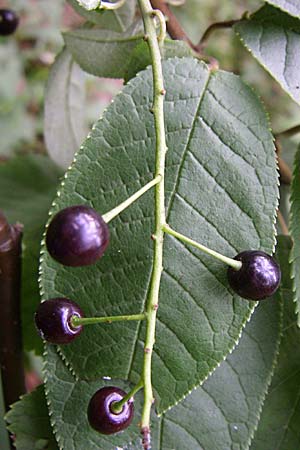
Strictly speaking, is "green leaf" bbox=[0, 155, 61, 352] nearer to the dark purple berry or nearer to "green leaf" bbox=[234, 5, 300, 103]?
the dark purple berry

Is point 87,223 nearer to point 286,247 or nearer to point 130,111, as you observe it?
point 130,111

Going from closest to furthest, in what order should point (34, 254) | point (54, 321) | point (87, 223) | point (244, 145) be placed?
point (87, 223), point (54, 321), point (244, 145), point (34, 254)

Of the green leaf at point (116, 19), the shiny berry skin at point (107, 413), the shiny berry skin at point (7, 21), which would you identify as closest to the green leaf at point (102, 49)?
the green leaf at point (116, 19)

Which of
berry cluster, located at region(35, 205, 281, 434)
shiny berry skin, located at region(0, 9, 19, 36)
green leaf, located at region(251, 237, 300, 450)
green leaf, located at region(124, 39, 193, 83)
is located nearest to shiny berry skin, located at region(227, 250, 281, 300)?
berry cluster, located at region(35, 205, 281, 434)

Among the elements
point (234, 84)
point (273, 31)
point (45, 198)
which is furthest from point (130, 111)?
point (45, 198)

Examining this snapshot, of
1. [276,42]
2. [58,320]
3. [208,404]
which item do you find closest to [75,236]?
Answer: [58,320]

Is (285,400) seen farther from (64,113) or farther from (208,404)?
(64,113)

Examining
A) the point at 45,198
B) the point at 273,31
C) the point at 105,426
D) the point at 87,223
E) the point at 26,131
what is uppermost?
the point at 273,31
